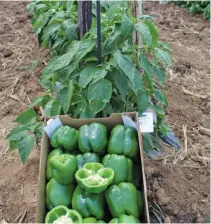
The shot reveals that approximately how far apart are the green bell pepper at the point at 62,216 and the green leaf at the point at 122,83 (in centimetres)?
73

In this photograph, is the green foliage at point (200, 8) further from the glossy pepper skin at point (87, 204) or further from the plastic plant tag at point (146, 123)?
the glossy pepper skin at point (87, 204)

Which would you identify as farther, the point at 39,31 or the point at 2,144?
the point at 39,31

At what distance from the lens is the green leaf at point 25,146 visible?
2.26 metres

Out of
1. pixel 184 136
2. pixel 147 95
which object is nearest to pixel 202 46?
pixel 184 136

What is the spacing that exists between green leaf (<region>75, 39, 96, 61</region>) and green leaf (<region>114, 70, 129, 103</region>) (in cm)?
20

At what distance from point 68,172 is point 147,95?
2.55 ft

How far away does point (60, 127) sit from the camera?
207 centimetres

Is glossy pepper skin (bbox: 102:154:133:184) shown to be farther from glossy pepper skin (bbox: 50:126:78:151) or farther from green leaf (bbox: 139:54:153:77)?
green leaf (bbox: 139:54:153:77)

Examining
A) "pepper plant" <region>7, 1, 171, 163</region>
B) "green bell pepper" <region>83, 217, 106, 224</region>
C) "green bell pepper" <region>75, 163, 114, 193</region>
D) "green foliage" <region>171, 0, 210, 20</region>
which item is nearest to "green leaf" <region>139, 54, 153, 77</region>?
"pepper plant" <region>7, 1, 171, 163</region>

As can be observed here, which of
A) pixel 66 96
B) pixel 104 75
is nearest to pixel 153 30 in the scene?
pixel 104 75

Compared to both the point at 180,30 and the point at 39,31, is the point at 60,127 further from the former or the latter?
the point at 180,30

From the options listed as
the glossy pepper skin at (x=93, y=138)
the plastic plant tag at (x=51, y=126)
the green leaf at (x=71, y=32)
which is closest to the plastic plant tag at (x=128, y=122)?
the glossy pepper skin at (x=93, y=138)

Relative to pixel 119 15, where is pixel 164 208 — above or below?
below

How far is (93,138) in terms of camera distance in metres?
1.98
